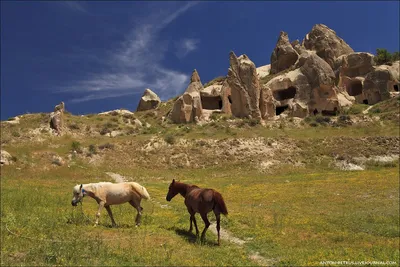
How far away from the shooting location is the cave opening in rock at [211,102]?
8512cm

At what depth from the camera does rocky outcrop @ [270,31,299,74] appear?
350ft

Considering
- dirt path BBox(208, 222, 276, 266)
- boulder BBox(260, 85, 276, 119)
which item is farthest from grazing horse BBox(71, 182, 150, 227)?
boulder BBox(260, 85, 276, 119)

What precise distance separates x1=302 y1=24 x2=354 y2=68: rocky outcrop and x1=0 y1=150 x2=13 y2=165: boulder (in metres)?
86.2

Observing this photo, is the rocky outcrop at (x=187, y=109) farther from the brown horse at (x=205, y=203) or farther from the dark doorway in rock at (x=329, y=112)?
the brown horse at (x=205, y=203)

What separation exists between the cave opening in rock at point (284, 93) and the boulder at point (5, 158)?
192 ft


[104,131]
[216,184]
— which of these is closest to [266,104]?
[104,131]

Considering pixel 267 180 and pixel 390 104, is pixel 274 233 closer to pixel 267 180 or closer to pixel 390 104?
pixel 267 180

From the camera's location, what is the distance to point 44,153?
55062mm

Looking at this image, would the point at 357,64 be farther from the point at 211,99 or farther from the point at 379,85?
the point at 211,99

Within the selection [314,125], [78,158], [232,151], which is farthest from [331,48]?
[78,158]

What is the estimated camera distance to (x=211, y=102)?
3364 inches

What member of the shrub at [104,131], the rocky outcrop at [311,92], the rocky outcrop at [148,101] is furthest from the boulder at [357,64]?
the shrub at [104,131]

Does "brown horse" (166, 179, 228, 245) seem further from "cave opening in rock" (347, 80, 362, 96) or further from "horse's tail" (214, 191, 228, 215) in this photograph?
"cave opening in rock" (347, 80, 362, 96)

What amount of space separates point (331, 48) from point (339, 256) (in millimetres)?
102707
